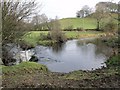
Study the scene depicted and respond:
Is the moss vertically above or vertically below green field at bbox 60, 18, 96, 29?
below

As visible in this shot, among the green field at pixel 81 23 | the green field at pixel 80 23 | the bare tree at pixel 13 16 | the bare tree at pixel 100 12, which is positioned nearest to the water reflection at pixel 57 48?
the bare tree at pixel 100 12

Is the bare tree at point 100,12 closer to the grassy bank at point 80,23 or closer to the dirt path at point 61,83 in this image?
the grassy bank at point 80,23

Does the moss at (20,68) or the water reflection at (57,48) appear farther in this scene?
the water reflection at (57,48)

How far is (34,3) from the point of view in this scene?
12.9m

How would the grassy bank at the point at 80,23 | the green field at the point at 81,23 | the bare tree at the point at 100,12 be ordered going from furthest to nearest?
the grassy bank at the point at 80,23 < the green field at the point at 81,23 < the bare tree at the point at 100,12

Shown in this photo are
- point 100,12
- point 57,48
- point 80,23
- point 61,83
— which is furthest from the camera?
point 80,23

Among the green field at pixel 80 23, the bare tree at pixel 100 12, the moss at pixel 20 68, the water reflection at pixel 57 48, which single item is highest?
the bare tree at pixel 100 12

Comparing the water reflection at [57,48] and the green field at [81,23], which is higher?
the green field at [81,23]

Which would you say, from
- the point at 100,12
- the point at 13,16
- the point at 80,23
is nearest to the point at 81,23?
the point at 80,23

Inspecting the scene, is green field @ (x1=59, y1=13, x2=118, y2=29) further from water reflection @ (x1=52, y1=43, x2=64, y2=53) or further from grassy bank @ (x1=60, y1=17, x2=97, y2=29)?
water reflection @ (x1=52, y1=43, x2=64, y2=53)

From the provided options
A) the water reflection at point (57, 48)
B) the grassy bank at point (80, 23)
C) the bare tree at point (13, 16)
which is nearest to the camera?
the bare tree at point (13, 16)

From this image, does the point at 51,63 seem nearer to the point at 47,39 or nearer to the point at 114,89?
the point at 114,89

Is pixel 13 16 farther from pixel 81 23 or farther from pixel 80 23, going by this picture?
pixel 80 23

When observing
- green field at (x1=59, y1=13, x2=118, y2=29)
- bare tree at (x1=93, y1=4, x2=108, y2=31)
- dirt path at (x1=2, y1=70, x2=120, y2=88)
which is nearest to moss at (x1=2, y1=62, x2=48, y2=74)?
dirt path at (x1=2, y1=70, x2=120, y2=88)
